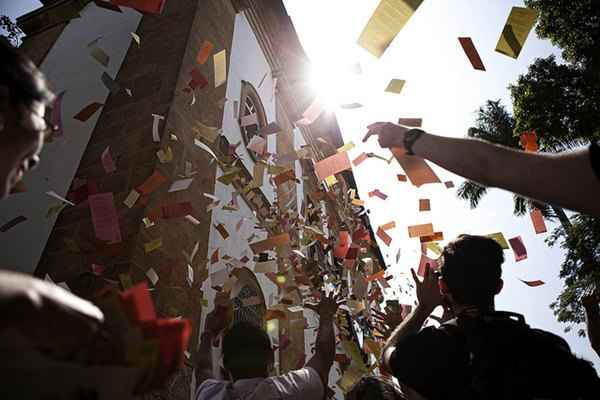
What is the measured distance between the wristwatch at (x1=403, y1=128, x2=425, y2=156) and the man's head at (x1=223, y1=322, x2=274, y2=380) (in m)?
1.28

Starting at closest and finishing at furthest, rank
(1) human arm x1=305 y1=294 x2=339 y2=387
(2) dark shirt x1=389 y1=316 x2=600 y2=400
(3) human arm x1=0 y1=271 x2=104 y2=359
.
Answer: (3) human arm x1=0 y1=271 x2=104 y2=359 < (2) dark shirt x1=389 y1=316 x2=600 y2=400 < (1) human arm x1=305 y1=294 x2=339 y2=387

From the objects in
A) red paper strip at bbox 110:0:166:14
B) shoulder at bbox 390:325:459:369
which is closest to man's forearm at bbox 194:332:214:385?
shoulder at bbox 390:325:459:369

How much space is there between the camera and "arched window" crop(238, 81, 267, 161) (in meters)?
6.93

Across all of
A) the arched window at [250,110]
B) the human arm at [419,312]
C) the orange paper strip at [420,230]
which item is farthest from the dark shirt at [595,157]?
the arched window at [250,110]

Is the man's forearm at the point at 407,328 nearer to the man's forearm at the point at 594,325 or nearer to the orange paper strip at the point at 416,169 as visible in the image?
the orange paper strip at the point at 416,169

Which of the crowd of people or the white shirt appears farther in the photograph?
the white shirt

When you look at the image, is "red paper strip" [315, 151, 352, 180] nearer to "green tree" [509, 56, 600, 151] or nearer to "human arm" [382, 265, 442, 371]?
"human arm" [382, 265, 442, 371]

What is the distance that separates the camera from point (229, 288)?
15.9ft

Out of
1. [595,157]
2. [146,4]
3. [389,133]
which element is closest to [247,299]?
[146,4]

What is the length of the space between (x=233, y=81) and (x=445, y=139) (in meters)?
5.92

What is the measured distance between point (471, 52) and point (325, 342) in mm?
2467

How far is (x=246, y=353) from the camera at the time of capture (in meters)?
2.09

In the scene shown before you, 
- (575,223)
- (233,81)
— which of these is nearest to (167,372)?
(233,81)

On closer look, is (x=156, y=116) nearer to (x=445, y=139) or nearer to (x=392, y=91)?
(x=392, y=91)
